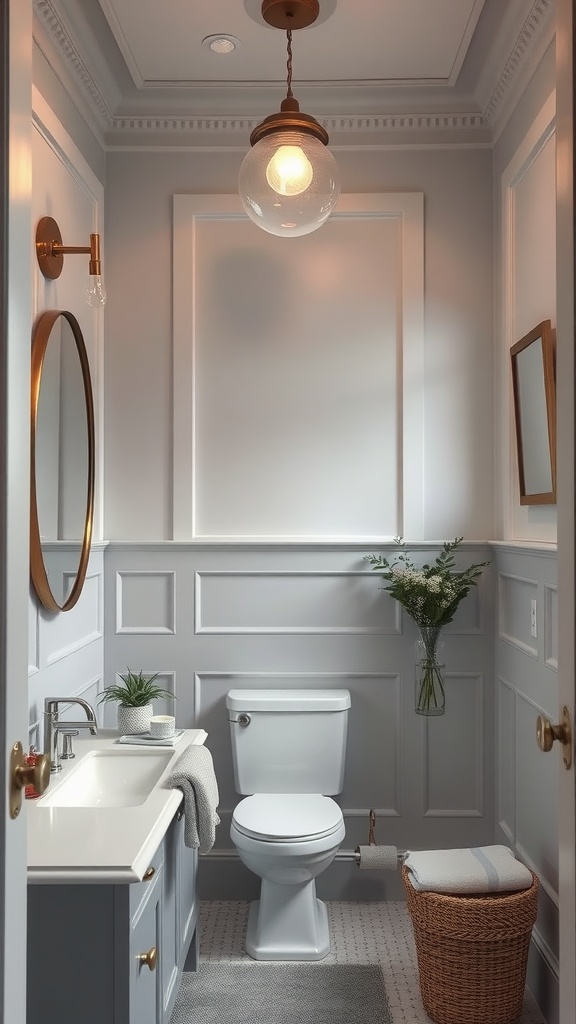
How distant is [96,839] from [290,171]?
1.73 m

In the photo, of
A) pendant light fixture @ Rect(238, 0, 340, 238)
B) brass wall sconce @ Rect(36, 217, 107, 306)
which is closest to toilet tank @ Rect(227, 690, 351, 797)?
brass wall sconce @ Rect(36, 217, 107, 306)

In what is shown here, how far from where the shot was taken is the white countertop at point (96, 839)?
60.2 inches

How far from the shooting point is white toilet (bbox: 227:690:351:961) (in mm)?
2510

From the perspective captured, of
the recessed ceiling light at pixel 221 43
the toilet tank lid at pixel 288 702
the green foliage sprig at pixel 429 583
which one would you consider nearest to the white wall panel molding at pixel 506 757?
the green foliage sprig at pixel 429 583

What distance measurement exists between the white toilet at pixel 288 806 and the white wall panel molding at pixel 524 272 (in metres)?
0.91

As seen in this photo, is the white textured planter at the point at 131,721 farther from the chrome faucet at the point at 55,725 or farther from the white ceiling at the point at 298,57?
the white ceiling at the point at 298,57

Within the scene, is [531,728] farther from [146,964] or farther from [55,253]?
[55,253]

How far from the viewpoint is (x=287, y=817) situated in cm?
260

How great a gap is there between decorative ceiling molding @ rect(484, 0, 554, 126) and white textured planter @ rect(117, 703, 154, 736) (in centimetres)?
228

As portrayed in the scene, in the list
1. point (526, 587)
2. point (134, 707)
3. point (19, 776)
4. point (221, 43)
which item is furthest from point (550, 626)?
point (221, 43)

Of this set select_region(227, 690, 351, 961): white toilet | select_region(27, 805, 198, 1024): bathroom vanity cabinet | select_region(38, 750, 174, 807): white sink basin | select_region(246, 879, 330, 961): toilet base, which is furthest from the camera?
select_region(246, 879, 330, 961): toilet base

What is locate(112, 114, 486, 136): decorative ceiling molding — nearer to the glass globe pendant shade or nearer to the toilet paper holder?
the glass globe pendant shade

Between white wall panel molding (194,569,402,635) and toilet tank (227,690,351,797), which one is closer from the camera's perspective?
toilet tank (227,690,351,797)

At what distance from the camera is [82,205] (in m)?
2.79
